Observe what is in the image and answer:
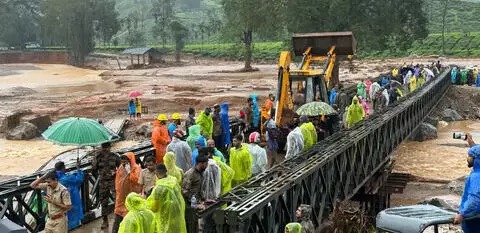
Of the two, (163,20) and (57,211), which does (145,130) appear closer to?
(57,211)

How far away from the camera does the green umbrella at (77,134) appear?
8266 millimetres

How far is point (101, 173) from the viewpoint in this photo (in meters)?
8.48

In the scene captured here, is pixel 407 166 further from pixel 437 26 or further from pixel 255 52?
pixel 437 26

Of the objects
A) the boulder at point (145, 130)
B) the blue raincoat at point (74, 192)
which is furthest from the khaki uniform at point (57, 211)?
the boulder at point (145, 130)

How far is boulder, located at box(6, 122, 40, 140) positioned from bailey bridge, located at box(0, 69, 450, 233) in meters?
12.8

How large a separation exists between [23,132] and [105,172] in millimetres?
16529

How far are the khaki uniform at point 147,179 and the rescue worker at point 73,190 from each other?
3.78ft

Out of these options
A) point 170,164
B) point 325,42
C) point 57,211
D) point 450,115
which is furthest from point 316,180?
point 450,115

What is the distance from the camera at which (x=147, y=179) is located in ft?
24.3

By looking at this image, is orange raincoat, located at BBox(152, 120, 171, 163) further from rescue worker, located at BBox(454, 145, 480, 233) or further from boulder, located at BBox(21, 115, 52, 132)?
boulder, located at BBox(21, 115, 52, 132)

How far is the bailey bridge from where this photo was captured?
22.5 feet

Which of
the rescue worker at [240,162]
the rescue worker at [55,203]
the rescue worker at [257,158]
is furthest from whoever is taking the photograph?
the rescue worker at [257,158]

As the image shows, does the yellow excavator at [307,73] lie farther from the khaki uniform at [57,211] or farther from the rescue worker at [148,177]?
the khaki uniform at [57,211]

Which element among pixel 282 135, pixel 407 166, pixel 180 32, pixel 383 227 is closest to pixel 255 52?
pixel 180 32
